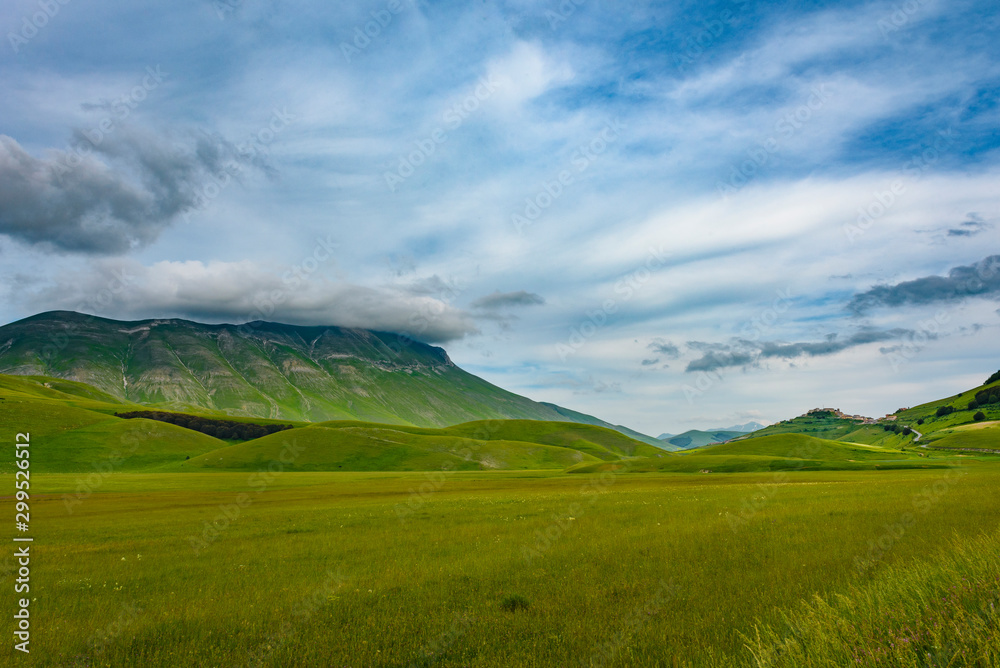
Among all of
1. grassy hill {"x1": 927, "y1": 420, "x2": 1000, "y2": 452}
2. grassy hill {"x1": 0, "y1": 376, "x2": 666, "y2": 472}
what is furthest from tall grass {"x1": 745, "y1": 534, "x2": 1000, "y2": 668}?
→ grassy hill {"x1": 927, "y1": 420, "x2": 1000, "y2": 452}

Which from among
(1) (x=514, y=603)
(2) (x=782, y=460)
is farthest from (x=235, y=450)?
(1) (x=514, y=603)

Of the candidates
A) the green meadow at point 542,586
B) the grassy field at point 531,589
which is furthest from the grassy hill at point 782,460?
the grassy field at point 531,589

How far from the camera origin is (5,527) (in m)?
36.9

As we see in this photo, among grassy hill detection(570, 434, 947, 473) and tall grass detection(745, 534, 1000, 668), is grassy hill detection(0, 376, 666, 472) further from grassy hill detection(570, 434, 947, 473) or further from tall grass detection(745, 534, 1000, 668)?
tall grass detection(745, 534, 1000, 668)

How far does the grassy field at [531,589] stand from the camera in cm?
953

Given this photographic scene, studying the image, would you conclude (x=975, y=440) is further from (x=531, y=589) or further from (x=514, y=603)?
(x=514, y=603)

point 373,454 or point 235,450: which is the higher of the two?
point 235,450

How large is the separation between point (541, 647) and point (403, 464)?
160m

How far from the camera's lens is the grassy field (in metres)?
9.53

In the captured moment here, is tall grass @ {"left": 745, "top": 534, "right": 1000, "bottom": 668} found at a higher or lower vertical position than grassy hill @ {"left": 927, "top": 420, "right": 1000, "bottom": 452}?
higher

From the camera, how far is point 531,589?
584 inches

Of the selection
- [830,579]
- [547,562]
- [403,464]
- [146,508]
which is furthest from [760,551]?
[403,464]

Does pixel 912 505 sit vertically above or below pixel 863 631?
below

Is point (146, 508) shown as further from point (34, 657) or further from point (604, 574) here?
point (604, 574)
